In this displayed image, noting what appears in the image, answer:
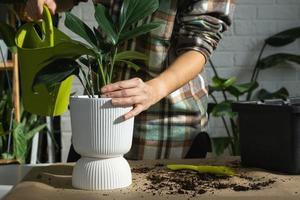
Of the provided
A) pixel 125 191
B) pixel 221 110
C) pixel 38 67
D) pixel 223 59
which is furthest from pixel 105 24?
pixel 223 59

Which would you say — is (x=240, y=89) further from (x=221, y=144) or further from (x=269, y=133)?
(x=269, y=133)

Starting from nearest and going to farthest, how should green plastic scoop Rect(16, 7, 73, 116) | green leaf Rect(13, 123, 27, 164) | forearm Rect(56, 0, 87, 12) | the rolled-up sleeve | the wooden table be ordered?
the wooden table
green plastic scoop Rect(16, 7, 73, 116)
the rolled-up sleeve
forearm Rect(56, 0, 87, 12)
green leaf Rect(13, 123, 27, 164)

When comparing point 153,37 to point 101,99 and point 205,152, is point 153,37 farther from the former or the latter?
point 101,99

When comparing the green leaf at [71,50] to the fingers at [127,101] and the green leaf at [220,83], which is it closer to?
the fingers at [127,101]

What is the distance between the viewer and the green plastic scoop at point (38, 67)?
0.92 m

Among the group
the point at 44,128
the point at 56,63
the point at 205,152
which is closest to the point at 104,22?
the point at 56,63

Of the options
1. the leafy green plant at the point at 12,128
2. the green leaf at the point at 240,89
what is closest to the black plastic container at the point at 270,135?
the leafy green plant at the point at 12,128

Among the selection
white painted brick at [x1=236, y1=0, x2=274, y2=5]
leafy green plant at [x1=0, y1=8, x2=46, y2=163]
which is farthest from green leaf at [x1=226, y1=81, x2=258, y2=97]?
leafy green plant at [x1=0, y1=8, x2=46, y2=163]

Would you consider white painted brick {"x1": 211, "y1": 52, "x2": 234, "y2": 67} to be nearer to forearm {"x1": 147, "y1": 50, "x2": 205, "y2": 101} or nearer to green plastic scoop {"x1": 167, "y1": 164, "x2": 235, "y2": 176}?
forearm {"x1": 147, "y1": 50, "x2": 205, "y2": 101}

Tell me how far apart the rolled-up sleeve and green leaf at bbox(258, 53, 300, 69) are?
4.53 ft

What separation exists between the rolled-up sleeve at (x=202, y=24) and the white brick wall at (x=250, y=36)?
138 centimetres

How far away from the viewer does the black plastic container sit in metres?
0.92

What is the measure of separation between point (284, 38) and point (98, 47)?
1773 mm

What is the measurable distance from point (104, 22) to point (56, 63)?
102mm
